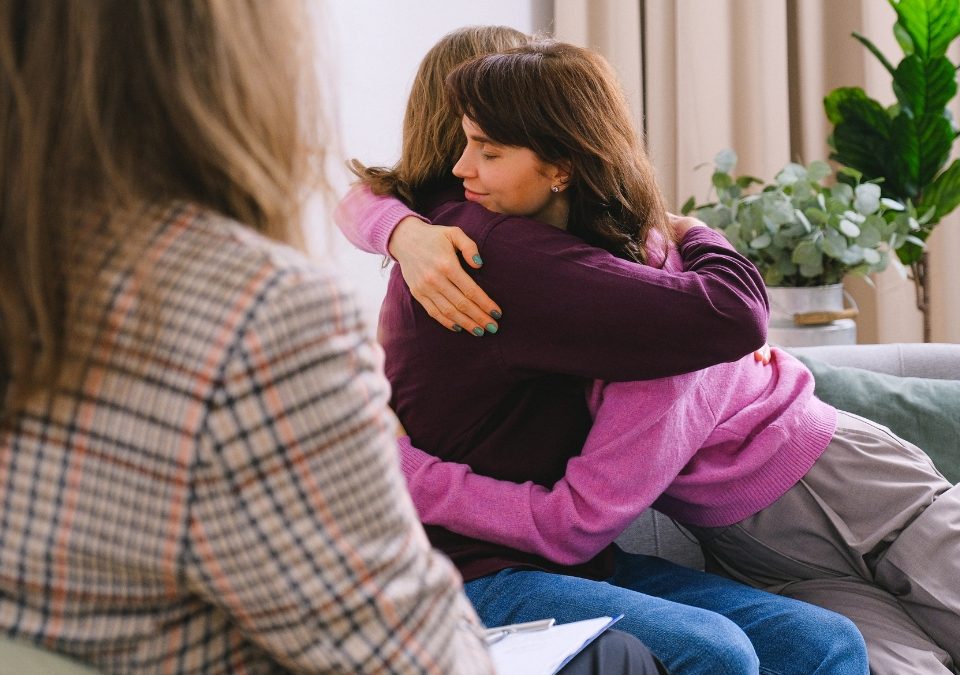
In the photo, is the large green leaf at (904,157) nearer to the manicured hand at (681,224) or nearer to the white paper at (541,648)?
the manicured hand at (681,224)

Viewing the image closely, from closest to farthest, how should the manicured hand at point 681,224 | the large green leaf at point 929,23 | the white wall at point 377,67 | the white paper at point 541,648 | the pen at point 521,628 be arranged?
1. the white paper at point 541,648
2. the pen at point 521,628
3. the manicured hand at point 681,224
4. the white wall at point 377,67
5. the large green leaf at point 929,23

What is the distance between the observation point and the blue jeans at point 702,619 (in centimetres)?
108

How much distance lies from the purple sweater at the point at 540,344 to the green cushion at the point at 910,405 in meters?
0.42

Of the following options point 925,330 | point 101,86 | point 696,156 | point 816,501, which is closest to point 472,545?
point 816,501

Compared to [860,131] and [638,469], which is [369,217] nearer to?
[638,469]

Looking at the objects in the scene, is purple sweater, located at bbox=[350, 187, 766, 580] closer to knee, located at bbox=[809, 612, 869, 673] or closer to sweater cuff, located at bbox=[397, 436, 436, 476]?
sweater cuff, located at bbox=[397, 436, 436, 476]

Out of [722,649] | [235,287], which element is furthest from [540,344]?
[235,287]

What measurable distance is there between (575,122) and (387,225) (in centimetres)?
28

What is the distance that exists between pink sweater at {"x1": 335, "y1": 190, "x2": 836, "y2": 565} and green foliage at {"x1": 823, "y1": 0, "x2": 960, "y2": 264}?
1.17 metres

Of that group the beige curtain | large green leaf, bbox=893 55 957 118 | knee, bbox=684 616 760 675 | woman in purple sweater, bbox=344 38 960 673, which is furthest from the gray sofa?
the beige curtain

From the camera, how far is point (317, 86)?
0.63 meters

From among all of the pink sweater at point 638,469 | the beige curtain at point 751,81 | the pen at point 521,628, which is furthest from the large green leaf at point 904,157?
the pen at point 521,628

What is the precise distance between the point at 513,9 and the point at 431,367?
1754 millimetres

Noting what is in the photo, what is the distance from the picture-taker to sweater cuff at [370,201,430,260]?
52.0 inches
